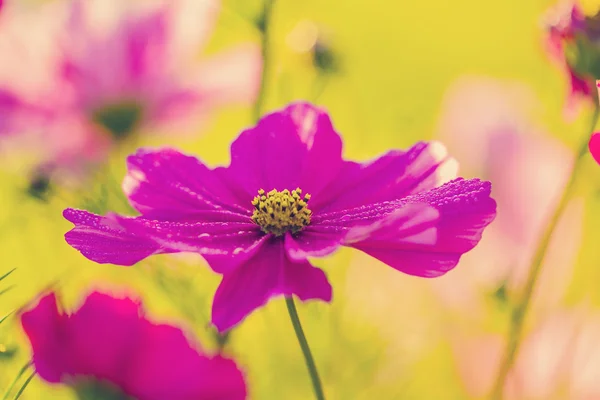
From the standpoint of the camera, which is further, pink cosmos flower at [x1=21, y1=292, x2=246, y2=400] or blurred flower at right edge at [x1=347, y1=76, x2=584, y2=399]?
blurred flower at right edge at [x1=347, y1=76, x2=584, y2=399]

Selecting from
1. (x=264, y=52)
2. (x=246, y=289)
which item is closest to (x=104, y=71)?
(x=264, y=52)

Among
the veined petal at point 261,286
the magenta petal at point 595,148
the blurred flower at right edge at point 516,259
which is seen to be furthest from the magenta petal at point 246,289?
the blurred flower at right edge at point 516,259

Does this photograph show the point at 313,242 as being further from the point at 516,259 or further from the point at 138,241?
the point at 516,259

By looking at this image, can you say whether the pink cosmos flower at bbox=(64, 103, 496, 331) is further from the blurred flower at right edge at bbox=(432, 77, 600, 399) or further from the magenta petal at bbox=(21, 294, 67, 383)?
the blurred flower at right edge at bbox=(432, 77, 600, 399)

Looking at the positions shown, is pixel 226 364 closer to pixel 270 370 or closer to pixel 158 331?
pixel 158 331

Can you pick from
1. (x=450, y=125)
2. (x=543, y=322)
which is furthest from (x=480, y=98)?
(x=543, y=322)

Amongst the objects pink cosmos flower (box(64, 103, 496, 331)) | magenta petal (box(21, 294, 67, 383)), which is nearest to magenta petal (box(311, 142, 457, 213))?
pink cosmos flower (box(64, 103, 496, 331))

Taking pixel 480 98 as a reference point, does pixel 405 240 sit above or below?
below
